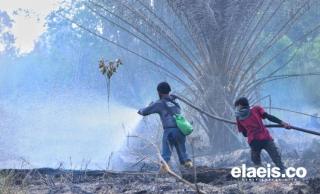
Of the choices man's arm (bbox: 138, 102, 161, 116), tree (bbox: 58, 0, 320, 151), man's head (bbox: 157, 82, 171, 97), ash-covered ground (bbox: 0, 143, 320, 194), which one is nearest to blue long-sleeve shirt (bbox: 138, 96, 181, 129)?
man's arm (bbox: 138, 102, 161, 116)

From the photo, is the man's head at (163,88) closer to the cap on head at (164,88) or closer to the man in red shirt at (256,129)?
the cap on head at (164,88)

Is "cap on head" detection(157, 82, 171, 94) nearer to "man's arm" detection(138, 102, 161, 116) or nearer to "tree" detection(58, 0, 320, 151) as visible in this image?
"man's arm" detection(138, 102, 161, 116)

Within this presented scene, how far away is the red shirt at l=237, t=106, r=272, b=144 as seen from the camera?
7.91m

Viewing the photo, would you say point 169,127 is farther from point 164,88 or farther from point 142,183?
point 142,183

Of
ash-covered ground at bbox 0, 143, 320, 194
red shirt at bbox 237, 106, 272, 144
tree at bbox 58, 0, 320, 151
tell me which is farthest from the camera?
tree at bbox 58, 0, 320, 151

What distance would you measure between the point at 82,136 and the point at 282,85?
1696 cm

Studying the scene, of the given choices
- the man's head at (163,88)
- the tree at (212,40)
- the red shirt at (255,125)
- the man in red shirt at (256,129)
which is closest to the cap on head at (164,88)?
the man's head at (163,88)

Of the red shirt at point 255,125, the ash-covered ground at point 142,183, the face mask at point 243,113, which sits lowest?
the ash-covered ground at point 142,183

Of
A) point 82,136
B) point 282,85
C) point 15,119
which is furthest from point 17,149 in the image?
point 282,85

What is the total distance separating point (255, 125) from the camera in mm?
7957

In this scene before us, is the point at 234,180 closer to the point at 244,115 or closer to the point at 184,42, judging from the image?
the point at 244,115

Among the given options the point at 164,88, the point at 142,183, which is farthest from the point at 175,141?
the point at 142,183

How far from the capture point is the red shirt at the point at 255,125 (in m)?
7.91

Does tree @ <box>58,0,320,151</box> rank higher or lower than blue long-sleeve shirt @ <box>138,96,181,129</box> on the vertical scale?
higher
